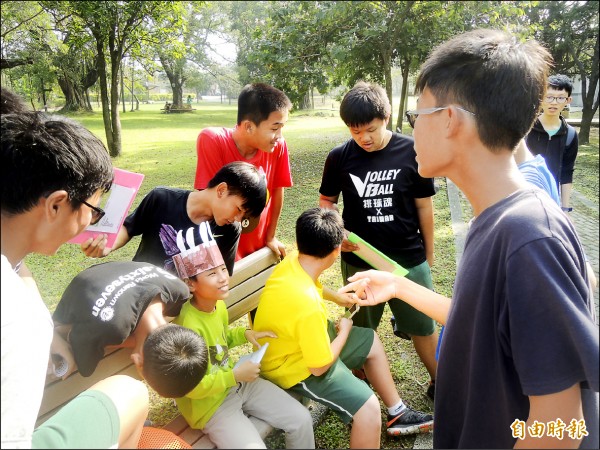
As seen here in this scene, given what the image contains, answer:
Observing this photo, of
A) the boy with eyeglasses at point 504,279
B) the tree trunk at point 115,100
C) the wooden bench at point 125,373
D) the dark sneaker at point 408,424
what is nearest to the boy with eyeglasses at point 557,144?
the dark sneaker at point 408,424

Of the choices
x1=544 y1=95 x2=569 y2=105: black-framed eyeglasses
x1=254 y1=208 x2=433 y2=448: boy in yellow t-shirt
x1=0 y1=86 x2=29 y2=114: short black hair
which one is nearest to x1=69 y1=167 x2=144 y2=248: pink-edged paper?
x1=0 y1=86 x2=29 y2=114: short black hair

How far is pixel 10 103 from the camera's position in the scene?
1764 millimetres

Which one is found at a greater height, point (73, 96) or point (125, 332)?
point (73, 96)

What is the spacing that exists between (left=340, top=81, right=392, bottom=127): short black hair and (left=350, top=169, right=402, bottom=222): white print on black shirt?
0.33 meters

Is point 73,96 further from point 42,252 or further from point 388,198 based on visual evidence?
point 42,252

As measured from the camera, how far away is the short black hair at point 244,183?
241 cm

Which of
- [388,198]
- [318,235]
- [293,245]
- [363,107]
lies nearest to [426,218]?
[388,198]

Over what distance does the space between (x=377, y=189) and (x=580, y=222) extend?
5.00 meters

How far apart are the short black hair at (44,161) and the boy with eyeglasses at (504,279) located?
1.08 meters

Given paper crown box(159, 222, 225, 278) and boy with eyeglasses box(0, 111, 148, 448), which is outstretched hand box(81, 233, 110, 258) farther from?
boy with eyeglasses box(0, 111, 148, 448)

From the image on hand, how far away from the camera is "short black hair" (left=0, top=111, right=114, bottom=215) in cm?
126

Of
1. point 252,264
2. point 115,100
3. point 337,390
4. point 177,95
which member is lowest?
point 337,390

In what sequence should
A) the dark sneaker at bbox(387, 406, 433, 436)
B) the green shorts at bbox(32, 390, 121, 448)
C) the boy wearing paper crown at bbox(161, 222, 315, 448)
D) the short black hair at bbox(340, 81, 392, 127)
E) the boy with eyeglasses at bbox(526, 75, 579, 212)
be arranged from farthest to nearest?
the boy with eyeglasses at bbox(526, 75, 579, 212) → the short black hair at bbox(340, 81, 392, 127) → the dark sneaker at bbox(387, 406, 433, 436) → the boy wearing paper crown at bbox(161, 222, 315, 448) → the green shorts at bbox(32, 390, 121, 448)

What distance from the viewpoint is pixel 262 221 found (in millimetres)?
3170
